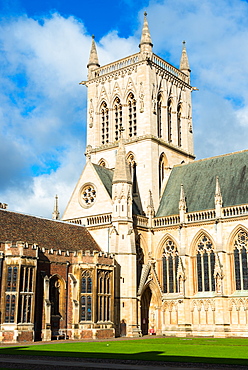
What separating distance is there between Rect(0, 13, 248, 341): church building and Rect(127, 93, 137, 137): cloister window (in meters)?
0.18

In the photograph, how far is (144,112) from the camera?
204 ft

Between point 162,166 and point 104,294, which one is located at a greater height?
point 162,166

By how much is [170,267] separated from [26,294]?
19215mm

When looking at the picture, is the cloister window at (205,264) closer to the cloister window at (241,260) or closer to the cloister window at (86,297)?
the cloister window at (241,260)

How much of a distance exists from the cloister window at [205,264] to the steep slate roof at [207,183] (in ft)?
13.4

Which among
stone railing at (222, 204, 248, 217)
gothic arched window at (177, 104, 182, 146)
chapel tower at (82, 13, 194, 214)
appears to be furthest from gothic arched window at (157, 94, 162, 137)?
stone railing at (222, 204, 248, 217)

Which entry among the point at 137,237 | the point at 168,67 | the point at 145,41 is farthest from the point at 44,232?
the point at 168,67

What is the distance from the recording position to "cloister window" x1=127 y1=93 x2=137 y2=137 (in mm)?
63250

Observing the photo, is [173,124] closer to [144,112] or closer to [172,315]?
[144,112]

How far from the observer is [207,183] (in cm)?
5669

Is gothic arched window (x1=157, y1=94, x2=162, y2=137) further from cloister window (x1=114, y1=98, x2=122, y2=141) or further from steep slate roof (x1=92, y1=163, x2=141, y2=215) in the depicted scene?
steep slate roof (x1=92, y1=163, x2=141, y2=215)

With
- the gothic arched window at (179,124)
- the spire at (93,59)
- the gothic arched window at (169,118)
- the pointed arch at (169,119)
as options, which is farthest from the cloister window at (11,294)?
the spire at (93,59)

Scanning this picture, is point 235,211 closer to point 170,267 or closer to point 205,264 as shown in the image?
point 205,264

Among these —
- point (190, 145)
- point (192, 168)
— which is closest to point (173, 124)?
point (190, 145)
